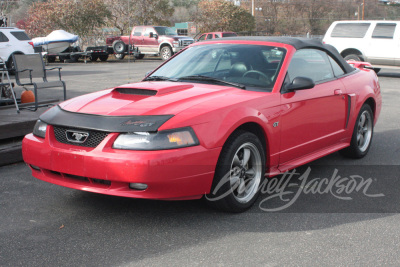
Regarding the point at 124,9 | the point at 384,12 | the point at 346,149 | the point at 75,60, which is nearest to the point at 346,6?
the point at 384,12

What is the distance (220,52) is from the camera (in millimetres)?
5289

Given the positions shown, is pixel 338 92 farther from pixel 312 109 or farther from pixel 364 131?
pixel 364 131

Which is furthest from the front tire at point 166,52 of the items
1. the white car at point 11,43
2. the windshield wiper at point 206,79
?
the windshield wiper at point 206,79

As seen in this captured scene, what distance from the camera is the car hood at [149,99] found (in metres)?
4.05

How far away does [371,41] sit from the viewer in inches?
712

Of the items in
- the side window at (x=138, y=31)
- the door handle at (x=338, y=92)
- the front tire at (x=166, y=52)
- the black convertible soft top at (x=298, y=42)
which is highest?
the black convertible soft top at (x=298, y=42)

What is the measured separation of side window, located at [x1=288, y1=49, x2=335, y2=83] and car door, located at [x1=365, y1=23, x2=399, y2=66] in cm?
1313

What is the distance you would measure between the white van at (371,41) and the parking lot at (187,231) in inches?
541

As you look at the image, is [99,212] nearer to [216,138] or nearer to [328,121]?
[216,138]

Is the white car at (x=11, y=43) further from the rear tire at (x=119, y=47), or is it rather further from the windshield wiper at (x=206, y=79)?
the windshield wiper at (x=206, y=79)

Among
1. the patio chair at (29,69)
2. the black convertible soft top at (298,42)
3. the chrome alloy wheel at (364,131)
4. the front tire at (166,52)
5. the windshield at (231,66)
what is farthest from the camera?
the front tire at (166,52)

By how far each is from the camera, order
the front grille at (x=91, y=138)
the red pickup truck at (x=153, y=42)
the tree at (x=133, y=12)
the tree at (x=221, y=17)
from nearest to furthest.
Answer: the front grille at (x=91, y=138)
the red pickup truck at (x=153, y=42)
the tree at (x=133, y=12)
the tree at (x=221, y=17)

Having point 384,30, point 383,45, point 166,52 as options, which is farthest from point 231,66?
point 166,52

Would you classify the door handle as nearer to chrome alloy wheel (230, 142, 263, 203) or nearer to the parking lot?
the parking lot
